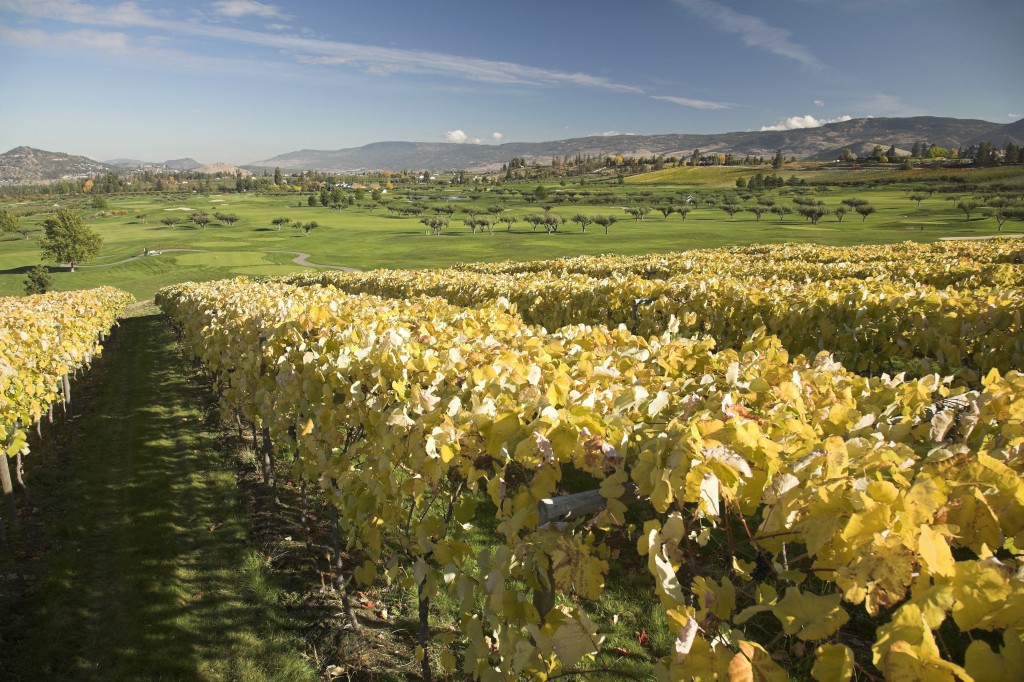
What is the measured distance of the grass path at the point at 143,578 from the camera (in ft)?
16.1

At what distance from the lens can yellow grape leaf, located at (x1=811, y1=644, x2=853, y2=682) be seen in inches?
53.9

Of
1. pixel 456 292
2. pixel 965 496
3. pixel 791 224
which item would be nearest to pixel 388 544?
pixel 965 496

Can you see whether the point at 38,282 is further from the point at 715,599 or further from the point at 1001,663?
the point at 1001,663

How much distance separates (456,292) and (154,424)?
320 inches

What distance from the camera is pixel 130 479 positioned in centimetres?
903

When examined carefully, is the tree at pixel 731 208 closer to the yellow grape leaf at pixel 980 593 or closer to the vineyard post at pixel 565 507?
the vineyard post at pixel 565 507

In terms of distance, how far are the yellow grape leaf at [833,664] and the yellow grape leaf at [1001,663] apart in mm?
258

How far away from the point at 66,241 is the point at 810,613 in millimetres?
88628

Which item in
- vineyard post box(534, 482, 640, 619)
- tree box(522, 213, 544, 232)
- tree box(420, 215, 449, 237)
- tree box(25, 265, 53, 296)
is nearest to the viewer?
vineyard post box(534, 482, 640, 619)

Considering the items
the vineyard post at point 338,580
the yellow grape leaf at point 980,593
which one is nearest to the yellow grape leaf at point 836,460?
the yellow grape leaf at point 980,593

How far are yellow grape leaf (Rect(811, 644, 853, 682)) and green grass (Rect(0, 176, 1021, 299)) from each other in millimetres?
55939

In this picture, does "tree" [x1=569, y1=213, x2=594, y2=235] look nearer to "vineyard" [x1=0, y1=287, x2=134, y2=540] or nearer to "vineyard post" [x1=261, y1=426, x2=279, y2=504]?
"vineyard" [x1=0, y1=287, x2=134, y2=540]

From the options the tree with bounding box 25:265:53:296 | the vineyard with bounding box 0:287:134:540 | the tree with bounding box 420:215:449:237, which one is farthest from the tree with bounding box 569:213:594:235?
the vineyard with bounding box 0:287:134:540

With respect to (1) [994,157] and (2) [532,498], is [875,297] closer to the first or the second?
(2) [532,498]
